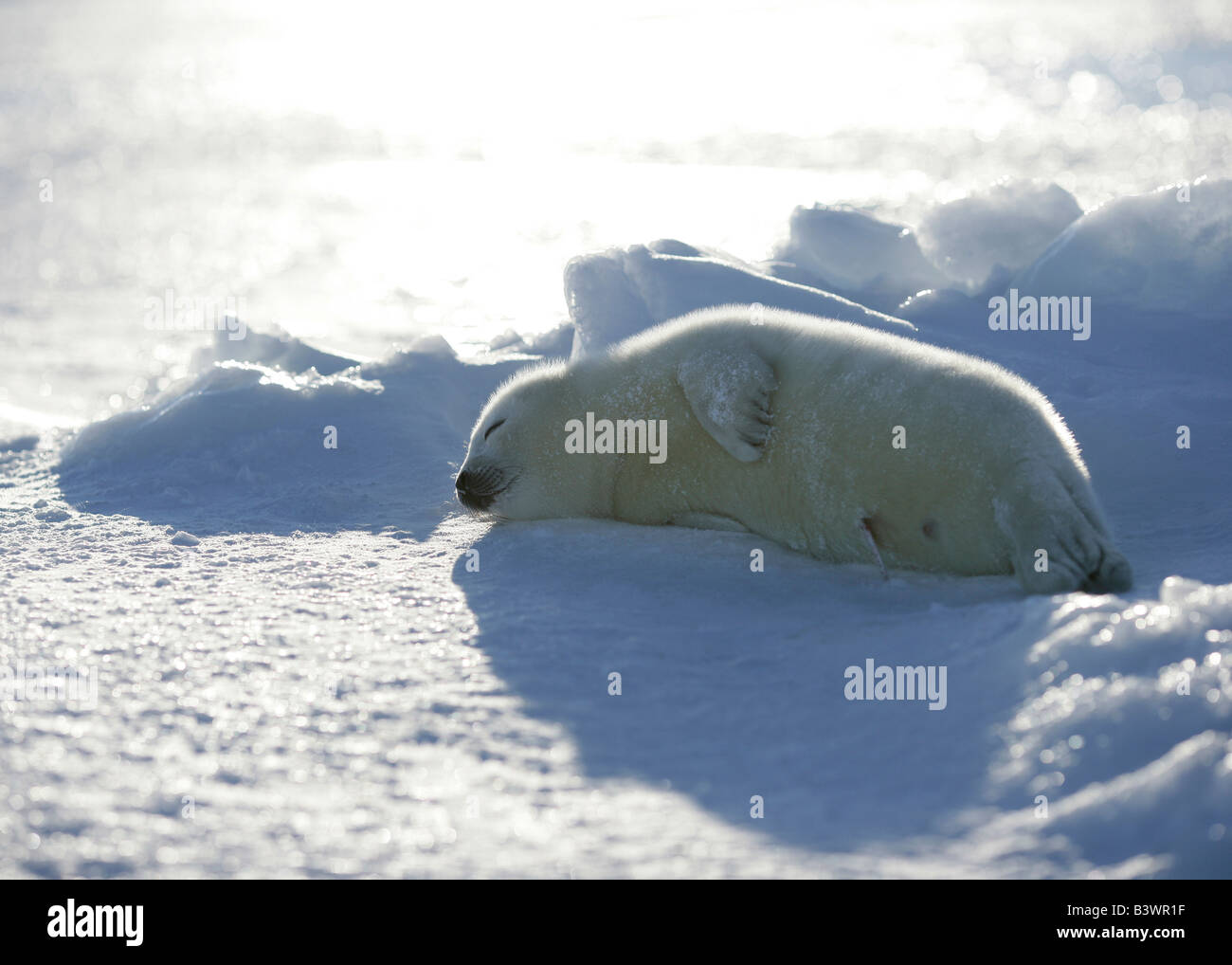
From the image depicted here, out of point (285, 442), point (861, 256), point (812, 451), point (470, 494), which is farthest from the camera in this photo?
point (861, 256)

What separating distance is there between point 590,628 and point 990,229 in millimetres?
4215

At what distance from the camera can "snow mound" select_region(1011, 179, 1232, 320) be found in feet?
17.1

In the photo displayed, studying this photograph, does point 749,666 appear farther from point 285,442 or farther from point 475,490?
point 285,442

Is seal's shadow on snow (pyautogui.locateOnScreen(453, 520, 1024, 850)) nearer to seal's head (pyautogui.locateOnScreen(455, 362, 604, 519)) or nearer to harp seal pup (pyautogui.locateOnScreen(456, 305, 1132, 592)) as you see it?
harp seal pup (pyautogui.locateOnScreen(456, 305, 1132, 592))

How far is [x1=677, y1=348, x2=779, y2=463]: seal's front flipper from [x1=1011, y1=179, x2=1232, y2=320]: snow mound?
→ 2519 millimetres

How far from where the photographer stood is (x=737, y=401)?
11.5ft

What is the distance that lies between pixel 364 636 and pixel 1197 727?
1.93 m

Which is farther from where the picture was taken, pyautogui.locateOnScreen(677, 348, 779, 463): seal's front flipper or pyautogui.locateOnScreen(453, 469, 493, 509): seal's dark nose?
pyautogui.locateOnScreen(453, 469, 493, 509): seal's dark nose

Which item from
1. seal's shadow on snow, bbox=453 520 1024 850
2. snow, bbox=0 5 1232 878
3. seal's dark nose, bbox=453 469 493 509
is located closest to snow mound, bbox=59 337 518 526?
snow, bbox=0 5 1232 878

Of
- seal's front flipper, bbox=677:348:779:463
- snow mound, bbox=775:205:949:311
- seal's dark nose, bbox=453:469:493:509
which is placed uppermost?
snow mound, bbox=775:205:949:311

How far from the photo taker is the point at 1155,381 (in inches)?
183

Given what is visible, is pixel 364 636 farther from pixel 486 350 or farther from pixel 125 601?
pixel 486 350

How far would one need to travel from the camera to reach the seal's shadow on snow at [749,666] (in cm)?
214

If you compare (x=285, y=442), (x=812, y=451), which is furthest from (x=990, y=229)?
(x=285, y=442)
